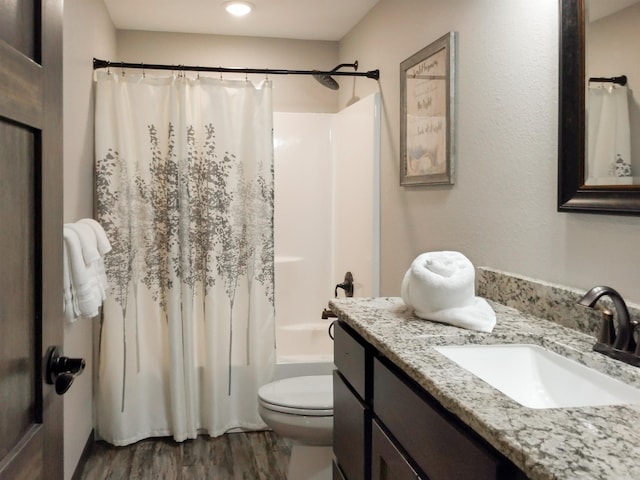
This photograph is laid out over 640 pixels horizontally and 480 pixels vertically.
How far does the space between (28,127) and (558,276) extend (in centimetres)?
128

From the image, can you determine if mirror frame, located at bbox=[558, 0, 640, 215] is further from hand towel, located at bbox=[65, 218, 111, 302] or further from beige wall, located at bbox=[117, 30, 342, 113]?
beige wall, located at bbox=[117, 30, 342, 113]

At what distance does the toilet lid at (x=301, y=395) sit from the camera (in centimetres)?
216

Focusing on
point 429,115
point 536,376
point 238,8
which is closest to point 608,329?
point 536,376

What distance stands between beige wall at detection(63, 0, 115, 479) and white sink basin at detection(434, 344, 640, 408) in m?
1.60

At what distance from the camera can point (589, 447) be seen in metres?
0.73

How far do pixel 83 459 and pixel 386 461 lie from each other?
1.82 m

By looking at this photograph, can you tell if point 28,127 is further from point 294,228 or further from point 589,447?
point 294,228

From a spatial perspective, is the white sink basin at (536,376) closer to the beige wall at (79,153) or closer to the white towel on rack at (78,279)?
the white towel on rack at (78,279)

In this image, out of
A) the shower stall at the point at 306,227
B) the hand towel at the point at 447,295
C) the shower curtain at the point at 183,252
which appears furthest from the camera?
the shower stall at the point at 306,227

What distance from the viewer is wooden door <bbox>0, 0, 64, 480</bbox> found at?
0.85 meters

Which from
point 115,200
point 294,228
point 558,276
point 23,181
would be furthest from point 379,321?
point 294,228

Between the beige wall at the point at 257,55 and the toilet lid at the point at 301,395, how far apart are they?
1.93 metres

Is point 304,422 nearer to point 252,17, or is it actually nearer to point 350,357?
point 350,357

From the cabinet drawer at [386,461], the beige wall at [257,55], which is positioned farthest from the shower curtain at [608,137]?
the beige wall at [257,55]
